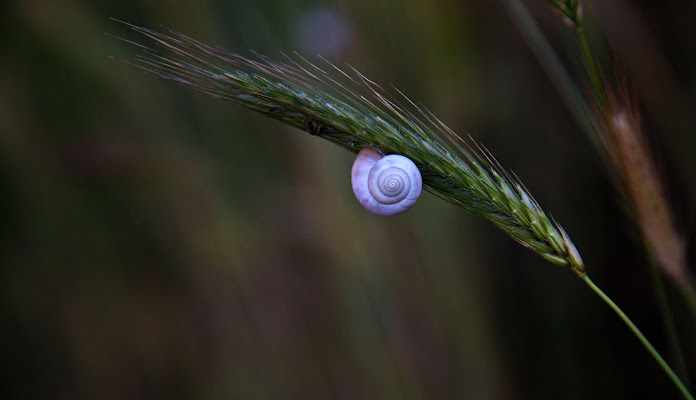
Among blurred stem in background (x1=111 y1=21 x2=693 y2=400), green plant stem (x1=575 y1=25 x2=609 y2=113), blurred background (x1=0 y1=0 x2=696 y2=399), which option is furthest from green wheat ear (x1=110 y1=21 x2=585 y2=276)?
blurred background (x1=0 y1=0 x2=696 y2=399)

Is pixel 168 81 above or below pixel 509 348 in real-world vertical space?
above

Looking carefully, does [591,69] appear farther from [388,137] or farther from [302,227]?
[302,227]

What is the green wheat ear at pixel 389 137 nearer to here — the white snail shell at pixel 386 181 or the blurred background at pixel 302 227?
the white snail shell at pixel 386 181

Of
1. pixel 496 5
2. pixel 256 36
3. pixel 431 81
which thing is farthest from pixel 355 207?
pixel 496 5

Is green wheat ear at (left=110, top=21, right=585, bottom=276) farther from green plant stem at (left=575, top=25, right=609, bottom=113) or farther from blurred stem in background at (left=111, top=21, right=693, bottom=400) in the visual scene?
green plant stem at (left=575, top=25, right=609, bottom=113)

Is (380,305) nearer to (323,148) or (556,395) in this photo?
(323,148)

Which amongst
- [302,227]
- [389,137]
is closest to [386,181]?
[389,137]

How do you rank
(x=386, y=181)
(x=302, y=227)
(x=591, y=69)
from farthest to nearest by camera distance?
(x=302, y=227) → (x=386, y=181) → (x=591, y=69)
